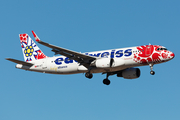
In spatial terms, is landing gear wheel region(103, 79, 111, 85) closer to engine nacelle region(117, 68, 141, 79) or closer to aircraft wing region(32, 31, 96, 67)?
engine nacelle region(117, 68, 141, 79)

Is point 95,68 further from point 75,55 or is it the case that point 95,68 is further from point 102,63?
point 75,55

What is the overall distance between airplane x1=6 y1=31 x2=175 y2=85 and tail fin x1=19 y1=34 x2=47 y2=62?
5.53 ft

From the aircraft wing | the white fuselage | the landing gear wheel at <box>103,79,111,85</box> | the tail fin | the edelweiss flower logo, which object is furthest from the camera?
the edelweiss flower logo

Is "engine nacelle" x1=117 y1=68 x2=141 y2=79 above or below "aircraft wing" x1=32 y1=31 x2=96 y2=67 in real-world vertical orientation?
below

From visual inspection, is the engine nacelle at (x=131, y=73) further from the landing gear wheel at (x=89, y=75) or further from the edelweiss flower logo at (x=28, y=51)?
the edelweiss flower logo at (x=28, y=51)

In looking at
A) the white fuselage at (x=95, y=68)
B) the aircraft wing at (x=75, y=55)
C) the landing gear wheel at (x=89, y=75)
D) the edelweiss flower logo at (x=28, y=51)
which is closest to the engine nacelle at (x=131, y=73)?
the white fuselage at (x=95, y=68)

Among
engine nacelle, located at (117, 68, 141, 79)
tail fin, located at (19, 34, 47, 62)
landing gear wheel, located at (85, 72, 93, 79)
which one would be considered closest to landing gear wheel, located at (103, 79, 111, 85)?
engine nacelle, located at (117, 68, 141, 79)

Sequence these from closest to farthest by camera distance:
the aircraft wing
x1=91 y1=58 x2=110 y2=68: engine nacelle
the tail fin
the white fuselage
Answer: the aircraft wing, x1=91 y1=58 x2=110 y2=68: engine nacelle, the white fuselage, the tail fin

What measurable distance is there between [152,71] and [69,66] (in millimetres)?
12042

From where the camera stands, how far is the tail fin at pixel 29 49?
53.7 metres

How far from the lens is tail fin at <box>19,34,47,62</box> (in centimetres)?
5369

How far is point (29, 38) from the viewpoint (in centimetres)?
5634

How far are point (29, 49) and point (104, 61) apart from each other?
16574 millimetres

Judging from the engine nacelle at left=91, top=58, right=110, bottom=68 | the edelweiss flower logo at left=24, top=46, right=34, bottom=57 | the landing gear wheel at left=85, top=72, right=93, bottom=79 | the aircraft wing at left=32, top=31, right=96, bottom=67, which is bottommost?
the landing gear wheel at left=85, top=72, right=93, bottom=79
